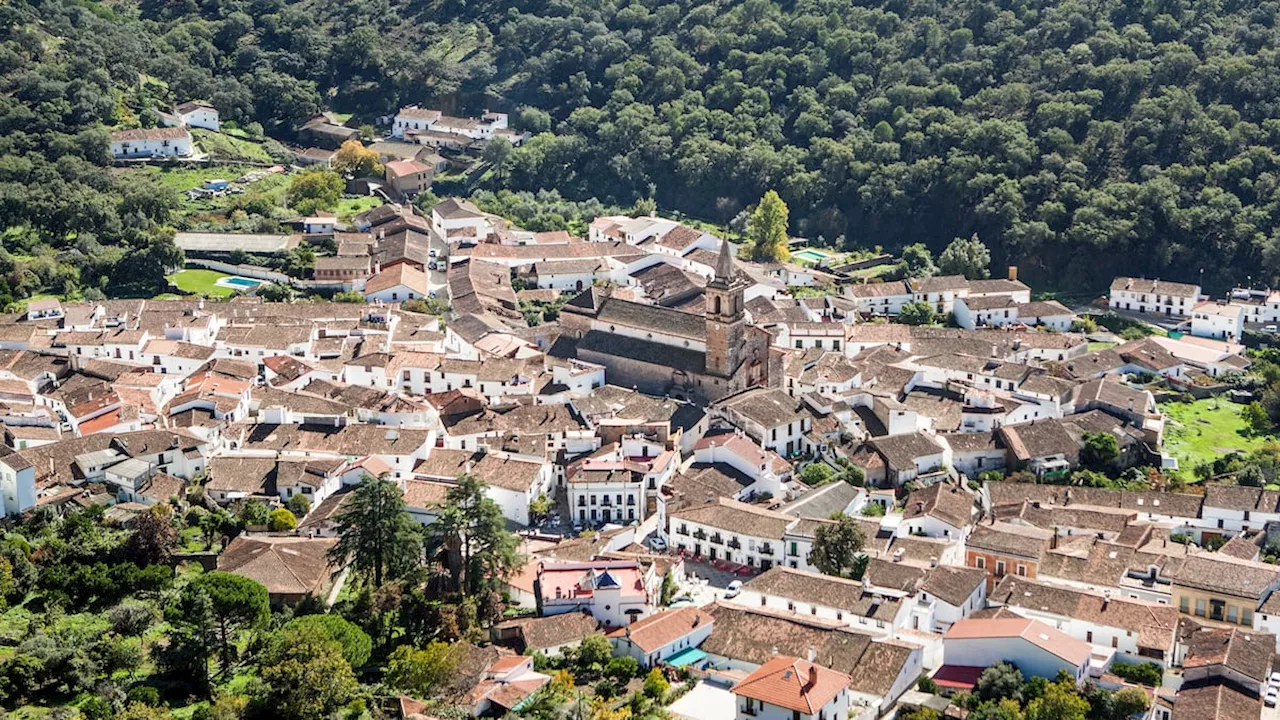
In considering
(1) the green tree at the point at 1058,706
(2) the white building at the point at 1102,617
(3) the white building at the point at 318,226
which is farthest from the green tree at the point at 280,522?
(3) the white building at the point at 318,226

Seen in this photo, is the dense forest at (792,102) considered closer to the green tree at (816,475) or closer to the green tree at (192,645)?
the green tree at (816,475)

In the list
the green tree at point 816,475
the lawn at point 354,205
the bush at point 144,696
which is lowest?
the bush at point 144,696

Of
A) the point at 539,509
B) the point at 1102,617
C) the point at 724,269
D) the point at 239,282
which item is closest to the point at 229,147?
the point at 239,282

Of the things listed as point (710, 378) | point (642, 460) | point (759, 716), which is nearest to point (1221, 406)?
point (710, 378)

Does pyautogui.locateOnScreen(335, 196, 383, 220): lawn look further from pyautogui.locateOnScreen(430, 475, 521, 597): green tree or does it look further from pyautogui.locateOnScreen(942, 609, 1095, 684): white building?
pyautogui.locateOnScreen(942, 609, 1095, 684): white building

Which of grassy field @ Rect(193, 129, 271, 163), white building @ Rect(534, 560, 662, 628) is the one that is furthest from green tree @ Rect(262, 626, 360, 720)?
grassy field @ Rect(193, 129, 271, 163)

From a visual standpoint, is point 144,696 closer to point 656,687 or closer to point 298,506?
Answer: point 298,506

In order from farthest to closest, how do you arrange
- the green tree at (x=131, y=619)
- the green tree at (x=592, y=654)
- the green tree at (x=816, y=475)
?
the green tree at (x=816, y=475), the green tree at (x=131, y=619), the green tree at (x=592, y=654)

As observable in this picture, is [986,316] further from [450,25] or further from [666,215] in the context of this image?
[450,25]
